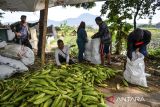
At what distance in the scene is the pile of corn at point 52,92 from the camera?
17.0ft

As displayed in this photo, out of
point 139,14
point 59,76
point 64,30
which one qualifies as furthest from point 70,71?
point 64,30

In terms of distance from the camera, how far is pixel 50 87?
5.56 metres

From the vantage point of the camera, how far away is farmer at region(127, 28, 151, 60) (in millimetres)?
7316

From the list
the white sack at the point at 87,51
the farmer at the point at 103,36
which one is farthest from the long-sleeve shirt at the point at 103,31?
the white sack at the point at 87,51

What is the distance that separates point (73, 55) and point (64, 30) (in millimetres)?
Result: 7429

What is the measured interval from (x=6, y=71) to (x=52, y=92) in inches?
99.7

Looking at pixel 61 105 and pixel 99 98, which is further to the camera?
pixel 99 98

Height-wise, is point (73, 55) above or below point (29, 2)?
below

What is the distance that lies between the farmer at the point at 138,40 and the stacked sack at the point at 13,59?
2.60m

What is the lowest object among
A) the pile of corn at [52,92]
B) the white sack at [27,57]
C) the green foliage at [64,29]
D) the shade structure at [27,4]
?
the pile of corn at [52,92]

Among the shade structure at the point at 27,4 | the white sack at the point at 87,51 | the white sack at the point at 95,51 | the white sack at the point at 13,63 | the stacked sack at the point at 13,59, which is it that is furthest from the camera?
the white sack at the point at 87,51

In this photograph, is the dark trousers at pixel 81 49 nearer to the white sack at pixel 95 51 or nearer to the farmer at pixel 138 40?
the white sack at pixel 95 51

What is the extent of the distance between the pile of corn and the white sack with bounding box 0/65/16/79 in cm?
93

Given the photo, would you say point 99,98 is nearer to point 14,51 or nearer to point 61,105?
point 61,105
